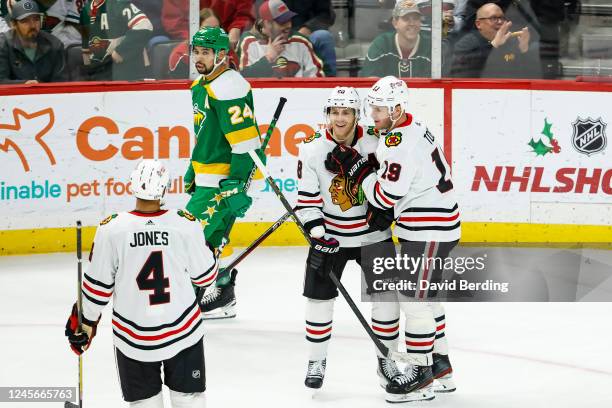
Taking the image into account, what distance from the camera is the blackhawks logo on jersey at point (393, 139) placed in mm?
4598

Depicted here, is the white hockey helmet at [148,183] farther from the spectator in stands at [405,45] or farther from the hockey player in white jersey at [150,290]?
the spectator in stands at [405,45]

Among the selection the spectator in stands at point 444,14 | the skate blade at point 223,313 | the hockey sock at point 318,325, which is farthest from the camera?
the spectator in stands at point 444,14

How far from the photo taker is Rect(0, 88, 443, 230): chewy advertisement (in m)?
7.35

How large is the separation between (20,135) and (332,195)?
3092mm

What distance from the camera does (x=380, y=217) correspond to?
188 inches

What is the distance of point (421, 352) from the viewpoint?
188 inches

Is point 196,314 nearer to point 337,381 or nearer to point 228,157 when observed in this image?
point 337,381

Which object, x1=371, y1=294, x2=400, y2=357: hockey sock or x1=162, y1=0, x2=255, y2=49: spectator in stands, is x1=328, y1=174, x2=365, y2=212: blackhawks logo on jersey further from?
x1=162, y1=0, x2=255, y2=49: spectator in stands

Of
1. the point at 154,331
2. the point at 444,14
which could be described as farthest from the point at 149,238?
the point at 444,14

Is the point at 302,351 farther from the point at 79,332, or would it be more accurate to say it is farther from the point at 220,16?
the point at 220,16

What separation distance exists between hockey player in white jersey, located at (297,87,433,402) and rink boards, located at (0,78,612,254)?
9.06 feet

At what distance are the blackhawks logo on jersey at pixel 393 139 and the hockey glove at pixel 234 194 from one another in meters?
1.39

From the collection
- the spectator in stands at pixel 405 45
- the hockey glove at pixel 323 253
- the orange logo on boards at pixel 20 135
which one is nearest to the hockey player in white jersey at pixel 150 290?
the hockey glove at pixel 323 253

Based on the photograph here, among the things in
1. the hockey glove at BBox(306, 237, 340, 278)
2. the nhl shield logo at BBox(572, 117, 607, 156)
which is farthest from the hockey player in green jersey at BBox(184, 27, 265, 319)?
the nhl shield logo at BBox(572, 117, 607, 156)
